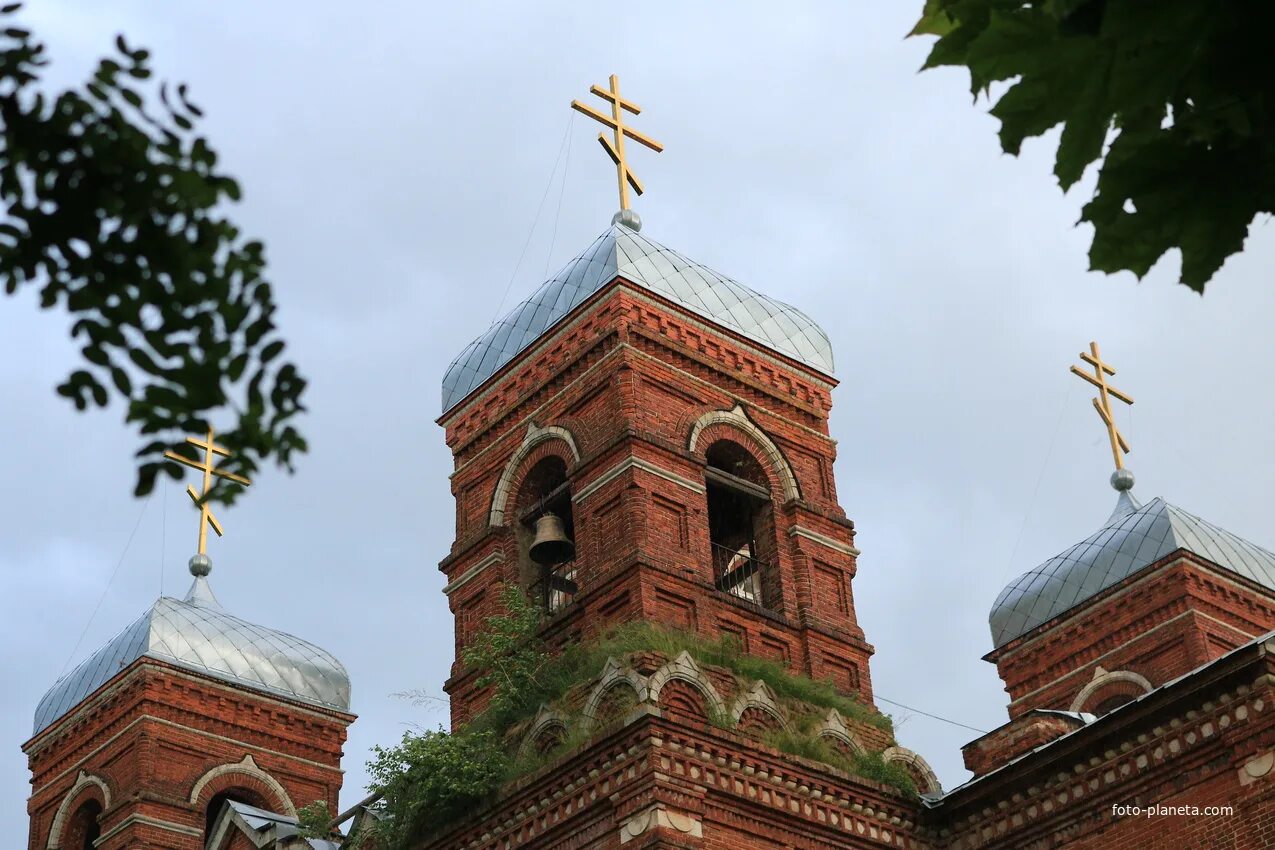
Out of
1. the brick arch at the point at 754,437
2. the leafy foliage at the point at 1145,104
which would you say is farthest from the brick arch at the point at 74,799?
the leafy foliage at the point at 1145,104

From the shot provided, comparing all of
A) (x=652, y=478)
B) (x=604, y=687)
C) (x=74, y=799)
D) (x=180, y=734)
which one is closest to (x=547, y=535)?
(x=652, y=478)

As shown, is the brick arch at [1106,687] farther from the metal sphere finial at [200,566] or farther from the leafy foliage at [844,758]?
the metal sphere finial at [200,566]

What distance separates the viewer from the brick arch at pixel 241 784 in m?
24.4

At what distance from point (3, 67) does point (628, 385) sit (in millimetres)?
15259

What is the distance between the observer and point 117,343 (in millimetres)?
3514

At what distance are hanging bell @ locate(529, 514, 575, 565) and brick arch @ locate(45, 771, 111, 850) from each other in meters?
8.87

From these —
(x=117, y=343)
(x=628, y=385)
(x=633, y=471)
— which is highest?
(x=628, y=385)

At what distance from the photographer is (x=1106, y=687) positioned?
950 inches

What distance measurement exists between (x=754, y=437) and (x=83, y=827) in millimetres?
11827

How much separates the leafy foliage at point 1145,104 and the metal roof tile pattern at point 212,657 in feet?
74.4

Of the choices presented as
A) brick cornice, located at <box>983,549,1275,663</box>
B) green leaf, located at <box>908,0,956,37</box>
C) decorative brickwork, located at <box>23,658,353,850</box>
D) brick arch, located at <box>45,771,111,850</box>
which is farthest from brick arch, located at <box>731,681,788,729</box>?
green leaf, located at <box>908,0,956,37</box>

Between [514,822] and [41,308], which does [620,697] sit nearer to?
[514,822]

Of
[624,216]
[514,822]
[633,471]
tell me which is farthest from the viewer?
[624,216]

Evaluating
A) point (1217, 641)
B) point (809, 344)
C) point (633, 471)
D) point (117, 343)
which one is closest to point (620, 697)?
point (633, 471)
